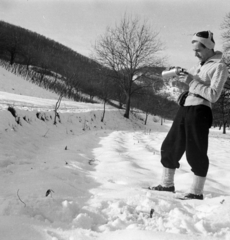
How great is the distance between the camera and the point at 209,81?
215 cm

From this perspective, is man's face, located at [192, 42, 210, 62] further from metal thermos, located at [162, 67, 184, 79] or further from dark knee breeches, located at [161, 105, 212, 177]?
dark knee breeches, located at [161, 105, 212, 177]

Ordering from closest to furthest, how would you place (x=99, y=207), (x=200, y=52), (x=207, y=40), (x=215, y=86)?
1. (x=99, y=207)
2. (x=215, y=86)
3. (x=207, y=40)
4. (x=200, y=52)

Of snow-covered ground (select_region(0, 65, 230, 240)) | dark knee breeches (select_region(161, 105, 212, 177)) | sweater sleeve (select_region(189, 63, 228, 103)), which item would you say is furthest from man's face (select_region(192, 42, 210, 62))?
snow-covered ground (select_region(0, 65, 230, 240))

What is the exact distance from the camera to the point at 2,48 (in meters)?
27.9

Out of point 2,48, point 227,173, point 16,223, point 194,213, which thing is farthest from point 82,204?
point 2,48

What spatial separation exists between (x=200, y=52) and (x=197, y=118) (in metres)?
0.76

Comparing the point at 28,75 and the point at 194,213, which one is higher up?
the point at 28,75

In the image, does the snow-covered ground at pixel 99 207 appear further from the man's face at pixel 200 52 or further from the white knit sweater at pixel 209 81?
the man's face at pixel 200 52

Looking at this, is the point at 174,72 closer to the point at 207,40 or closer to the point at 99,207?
the point at 207,40

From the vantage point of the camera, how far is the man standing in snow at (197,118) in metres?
2.02

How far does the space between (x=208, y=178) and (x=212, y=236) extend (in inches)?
71.8

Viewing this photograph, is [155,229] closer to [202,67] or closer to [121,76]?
[202,67]

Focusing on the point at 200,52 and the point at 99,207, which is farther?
the point at 200,52

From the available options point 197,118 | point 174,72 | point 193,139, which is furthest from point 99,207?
point 174,72
